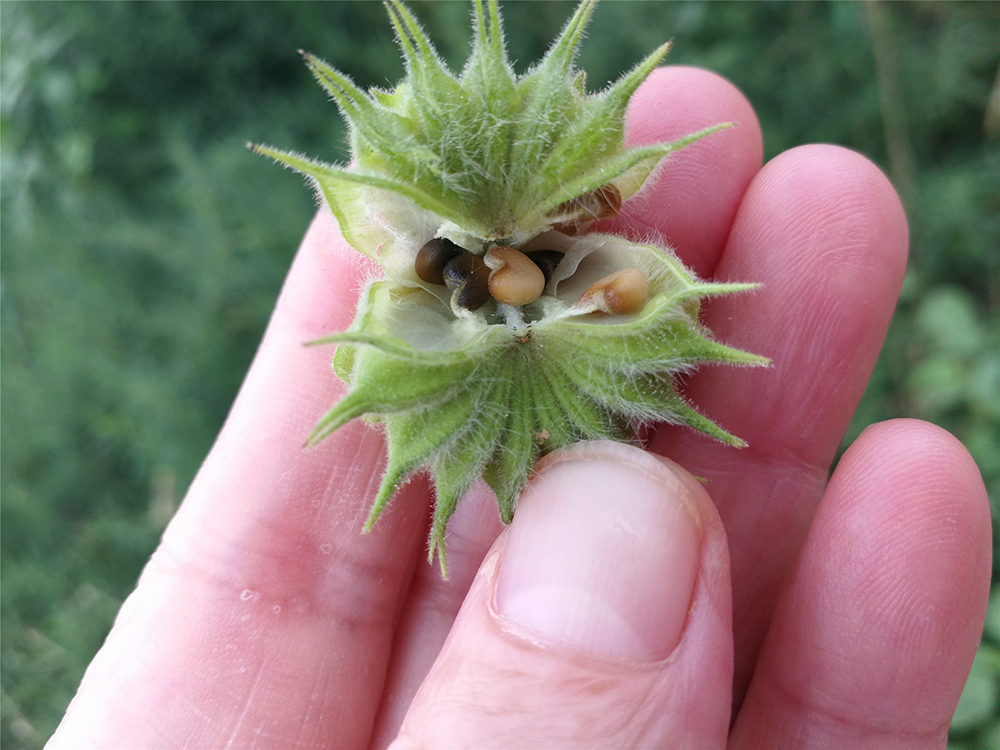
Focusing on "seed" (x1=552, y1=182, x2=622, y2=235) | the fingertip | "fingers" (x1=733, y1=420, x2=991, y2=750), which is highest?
"seed" (x1=552, y1=182, x2=622, y2=235)

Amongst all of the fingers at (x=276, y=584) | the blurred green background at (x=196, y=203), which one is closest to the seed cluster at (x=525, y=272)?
the fingers at (x=276, y=584)

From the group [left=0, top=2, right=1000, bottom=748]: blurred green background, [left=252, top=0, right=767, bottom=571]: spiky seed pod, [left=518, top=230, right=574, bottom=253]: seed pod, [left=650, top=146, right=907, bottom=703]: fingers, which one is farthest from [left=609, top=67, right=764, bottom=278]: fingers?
[left=0, top=2, right=1000, bottom=748]: blurred green background

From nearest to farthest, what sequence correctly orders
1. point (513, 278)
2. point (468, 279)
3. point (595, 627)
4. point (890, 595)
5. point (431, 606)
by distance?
point (595, 627) < point (513, 278) < point (468, 279) < point (890, 595) < point (431, 606)

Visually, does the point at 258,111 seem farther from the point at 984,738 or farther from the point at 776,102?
the point at 984,738

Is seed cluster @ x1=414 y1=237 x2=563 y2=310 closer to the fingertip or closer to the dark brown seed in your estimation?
the dark brown seed

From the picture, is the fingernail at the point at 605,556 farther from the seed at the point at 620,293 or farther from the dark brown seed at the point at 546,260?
the dark brown seed at the point at 546,260

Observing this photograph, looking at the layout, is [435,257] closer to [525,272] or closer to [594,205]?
[525,272]

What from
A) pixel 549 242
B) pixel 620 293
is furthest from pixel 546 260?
pixel 620 293
